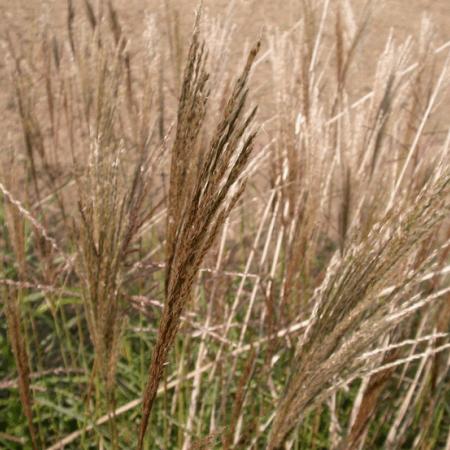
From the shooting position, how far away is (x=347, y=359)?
Answer: 77cm

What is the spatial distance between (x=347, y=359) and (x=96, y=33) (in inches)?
26.6

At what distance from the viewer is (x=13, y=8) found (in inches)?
127

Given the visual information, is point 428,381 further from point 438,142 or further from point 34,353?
point 438,142

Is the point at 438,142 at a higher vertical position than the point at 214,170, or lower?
lower

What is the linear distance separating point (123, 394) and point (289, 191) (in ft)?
2.63

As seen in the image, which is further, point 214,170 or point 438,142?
point 438,142

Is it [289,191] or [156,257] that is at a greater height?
[289,191]

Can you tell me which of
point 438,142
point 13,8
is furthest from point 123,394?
point 13,8

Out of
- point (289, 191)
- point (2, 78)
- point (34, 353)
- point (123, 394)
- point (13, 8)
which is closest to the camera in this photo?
point (289, 191)

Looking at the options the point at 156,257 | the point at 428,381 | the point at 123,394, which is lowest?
the point at 123,394

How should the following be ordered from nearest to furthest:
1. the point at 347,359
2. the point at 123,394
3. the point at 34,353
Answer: the point at 347,359 → the point at 123,394 → the point at 34,353

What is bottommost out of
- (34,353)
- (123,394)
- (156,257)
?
(34,353)

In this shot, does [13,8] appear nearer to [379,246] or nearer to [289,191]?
[289,191]

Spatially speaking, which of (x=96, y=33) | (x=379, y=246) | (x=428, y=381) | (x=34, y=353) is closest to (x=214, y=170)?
(x=379, y=246)
